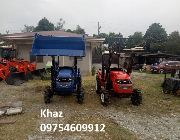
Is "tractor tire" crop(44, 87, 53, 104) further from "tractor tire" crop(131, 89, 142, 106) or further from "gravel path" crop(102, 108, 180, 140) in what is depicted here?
"tractor tire" crop(131, 89, 142, 106)

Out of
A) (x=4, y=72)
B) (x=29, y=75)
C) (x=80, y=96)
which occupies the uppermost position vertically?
(x=4, y=72)

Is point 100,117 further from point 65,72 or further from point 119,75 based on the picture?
point 65,72

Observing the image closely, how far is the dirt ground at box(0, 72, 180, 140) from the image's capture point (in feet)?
31.5

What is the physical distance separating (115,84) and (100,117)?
2530mm

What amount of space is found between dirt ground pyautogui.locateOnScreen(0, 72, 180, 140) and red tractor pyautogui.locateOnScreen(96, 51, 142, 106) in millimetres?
422

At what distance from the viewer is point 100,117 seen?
38.7 feet

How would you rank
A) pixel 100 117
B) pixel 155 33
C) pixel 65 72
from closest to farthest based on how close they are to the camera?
1. pixel 100 117
2. pixel 65 72
3. pixel 155 33

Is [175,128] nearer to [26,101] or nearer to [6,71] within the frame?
[26,101]

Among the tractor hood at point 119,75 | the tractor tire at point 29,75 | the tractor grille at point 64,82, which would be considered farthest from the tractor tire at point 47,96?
the tractor tire at point 29,75

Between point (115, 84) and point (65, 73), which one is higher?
point (65, 73)

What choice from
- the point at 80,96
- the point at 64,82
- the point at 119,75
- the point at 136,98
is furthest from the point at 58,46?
the point at 136,98

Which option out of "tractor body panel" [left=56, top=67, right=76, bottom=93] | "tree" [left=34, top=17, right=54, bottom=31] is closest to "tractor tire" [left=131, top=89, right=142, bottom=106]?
"tractor body panel" [left=56, top=67, right=76, bottom=93]

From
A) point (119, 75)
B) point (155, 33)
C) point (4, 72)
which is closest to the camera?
point (119, 75)

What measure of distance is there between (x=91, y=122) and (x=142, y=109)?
329cm
